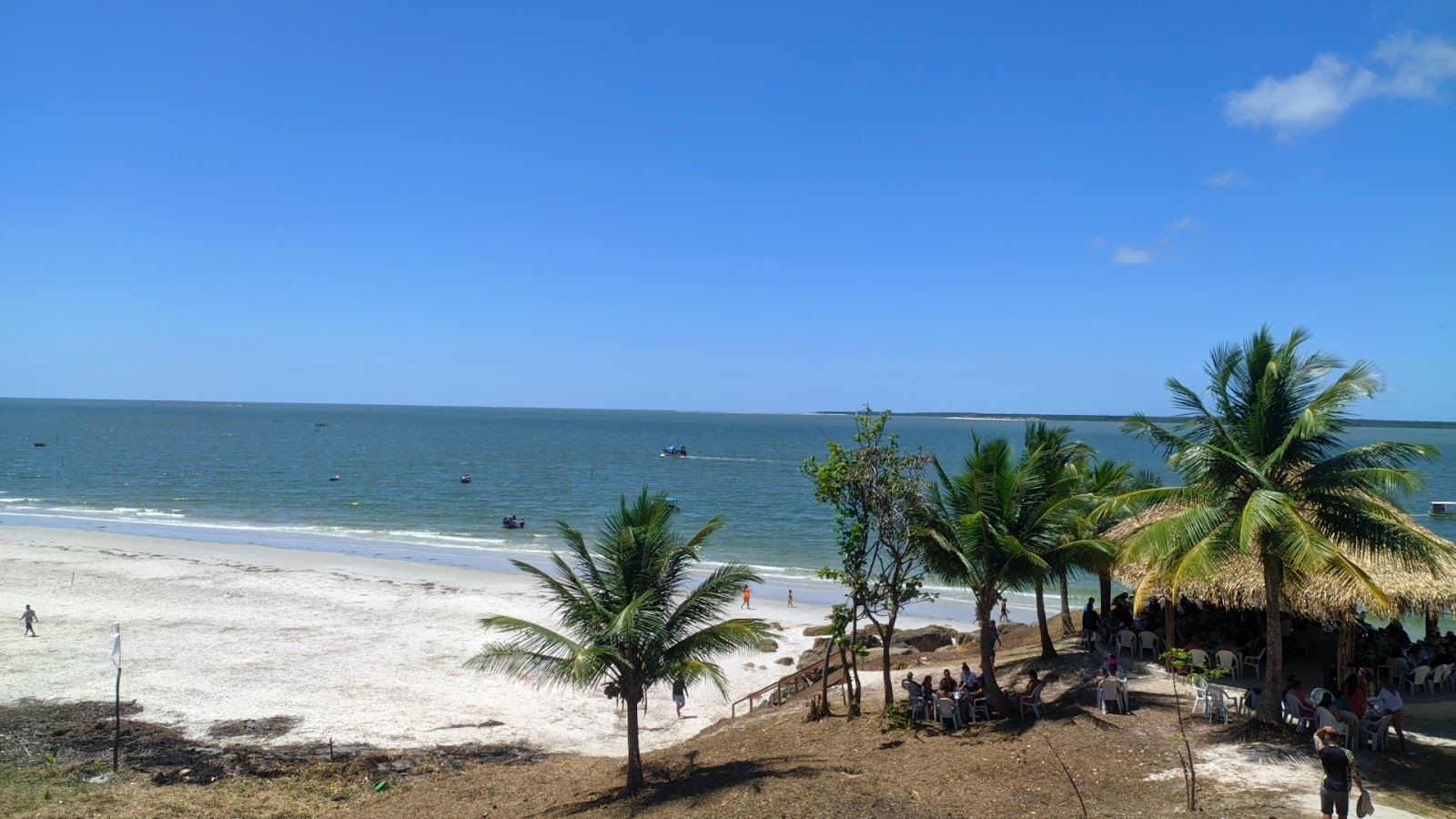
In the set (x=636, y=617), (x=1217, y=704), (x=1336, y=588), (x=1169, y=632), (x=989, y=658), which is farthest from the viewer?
(x=1169, y=632)

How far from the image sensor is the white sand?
18.0 meters

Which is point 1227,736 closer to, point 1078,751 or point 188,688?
point 1078,751

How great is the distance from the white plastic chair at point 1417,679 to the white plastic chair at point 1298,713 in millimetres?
4040

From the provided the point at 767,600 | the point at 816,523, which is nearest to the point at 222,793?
the point at 767,600

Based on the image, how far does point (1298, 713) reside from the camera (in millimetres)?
11828

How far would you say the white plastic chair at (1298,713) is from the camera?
1173 cm

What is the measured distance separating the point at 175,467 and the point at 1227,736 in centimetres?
8660

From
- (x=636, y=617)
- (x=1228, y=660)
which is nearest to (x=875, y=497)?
(x=636, y=617)

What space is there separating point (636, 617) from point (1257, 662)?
1138 centimetres

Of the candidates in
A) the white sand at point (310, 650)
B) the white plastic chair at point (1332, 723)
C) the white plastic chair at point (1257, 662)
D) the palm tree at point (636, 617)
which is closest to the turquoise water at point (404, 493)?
the white sand at point (310, 650)

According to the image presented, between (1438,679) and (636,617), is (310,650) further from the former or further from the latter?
(1438,679)

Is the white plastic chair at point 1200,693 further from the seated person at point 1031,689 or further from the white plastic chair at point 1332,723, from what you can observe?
the seated person at point 1031,689

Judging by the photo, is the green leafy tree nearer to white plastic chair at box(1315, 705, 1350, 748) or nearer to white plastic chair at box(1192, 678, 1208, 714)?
white plastic chair at box(1192, 678, 1208, 714)

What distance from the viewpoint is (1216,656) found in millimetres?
15445
